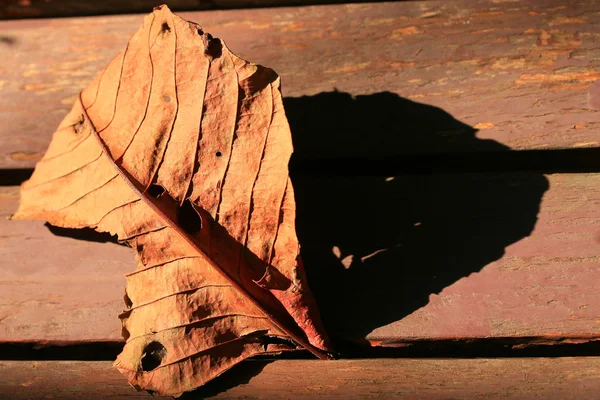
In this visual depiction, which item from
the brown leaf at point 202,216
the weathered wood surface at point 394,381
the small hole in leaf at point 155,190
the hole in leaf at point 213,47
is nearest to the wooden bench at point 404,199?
the weathered wood surface at point 394,381

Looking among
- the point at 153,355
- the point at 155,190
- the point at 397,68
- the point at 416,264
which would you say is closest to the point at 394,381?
the point at 416,264

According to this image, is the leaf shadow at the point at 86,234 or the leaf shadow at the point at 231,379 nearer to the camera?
the leaf shadow at the point at 231,379

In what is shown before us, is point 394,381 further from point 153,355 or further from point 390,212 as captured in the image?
point 153,355

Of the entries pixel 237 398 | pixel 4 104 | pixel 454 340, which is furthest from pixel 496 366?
pixel 4 104

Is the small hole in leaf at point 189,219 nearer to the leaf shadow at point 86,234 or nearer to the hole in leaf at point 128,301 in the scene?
the hole in leaf at point 128,301

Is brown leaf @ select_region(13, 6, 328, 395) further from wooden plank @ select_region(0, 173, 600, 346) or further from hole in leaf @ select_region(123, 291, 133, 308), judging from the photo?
wooden plank @ select_region(0, 173, 600, 346)

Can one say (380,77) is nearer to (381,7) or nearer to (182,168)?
(381,7)

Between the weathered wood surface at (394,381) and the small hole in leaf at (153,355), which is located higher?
the small hole in leaf at (153,355)
